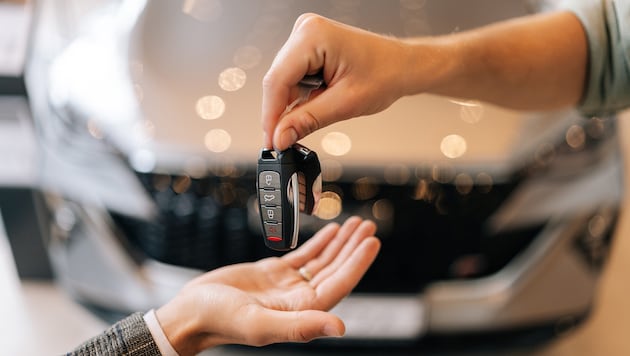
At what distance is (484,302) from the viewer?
4.11 ft

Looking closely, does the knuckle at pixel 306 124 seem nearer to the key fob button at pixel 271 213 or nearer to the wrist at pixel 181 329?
the key fob button at pixel 271 213

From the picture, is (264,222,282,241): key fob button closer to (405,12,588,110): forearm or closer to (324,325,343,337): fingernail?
(324,325,343,337): fingernail

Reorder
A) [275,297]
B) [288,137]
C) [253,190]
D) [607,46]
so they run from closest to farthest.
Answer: [288,137] → [275,297] → [607,46] → [253,190]

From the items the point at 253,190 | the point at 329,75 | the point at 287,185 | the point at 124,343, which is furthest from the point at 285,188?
the point at 253,190

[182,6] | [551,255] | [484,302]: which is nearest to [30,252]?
[182,6]

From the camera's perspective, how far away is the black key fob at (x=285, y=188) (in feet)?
2.06

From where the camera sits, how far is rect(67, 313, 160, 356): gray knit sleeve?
685mm

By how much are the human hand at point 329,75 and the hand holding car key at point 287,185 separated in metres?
0.01

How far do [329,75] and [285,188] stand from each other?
13 cm

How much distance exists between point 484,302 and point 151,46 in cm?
78

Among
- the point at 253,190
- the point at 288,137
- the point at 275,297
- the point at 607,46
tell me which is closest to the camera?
the point at 288,137

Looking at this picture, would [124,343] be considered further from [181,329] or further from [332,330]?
[332,330]

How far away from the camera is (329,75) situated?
2.21 ft

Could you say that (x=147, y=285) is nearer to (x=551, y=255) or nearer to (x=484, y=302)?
(x=484, y=302)
